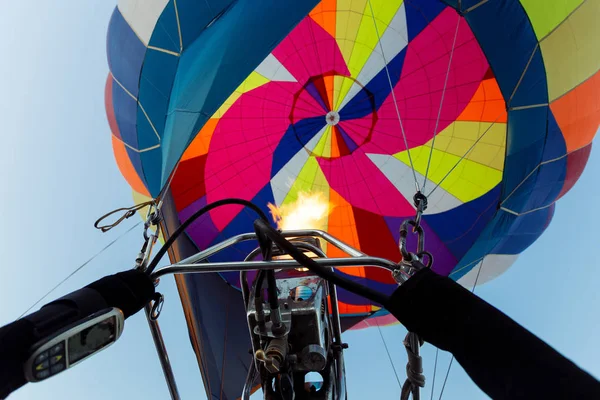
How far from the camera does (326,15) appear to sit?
180 inches

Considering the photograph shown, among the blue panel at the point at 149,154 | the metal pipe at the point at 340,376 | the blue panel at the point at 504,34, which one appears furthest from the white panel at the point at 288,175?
the metal pipe at the point at 340,376

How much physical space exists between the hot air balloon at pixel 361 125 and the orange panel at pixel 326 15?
0.01 meters

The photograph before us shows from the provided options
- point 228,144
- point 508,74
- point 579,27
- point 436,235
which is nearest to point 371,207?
point 436,235

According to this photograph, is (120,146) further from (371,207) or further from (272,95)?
(371,207)

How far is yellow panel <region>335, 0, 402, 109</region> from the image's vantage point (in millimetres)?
4355

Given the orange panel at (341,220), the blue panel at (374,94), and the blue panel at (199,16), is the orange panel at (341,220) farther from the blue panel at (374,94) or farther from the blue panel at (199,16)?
the blue panel at (199,16)

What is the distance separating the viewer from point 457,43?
14.2 ft

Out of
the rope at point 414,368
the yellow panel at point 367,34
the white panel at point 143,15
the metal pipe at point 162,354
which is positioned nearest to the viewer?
the rope at point 414,368

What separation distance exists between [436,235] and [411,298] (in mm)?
Answer: 4142

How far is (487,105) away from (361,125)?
3.89ft

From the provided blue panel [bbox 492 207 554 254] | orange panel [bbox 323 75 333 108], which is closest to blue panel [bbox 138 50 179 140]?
orange panel [bbox 323 75 333 108]

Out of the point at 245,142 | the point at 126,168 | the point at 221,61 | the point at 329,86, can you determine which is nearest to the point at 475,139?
the point at 329,86

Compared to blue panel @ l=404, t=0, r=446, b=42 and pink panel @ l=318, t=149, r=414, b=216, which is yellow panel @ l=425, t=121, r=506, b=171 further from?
blue panel @ l=404, t=0, r=446, b=42

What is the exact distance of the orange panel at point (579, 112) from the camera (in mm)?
3777
